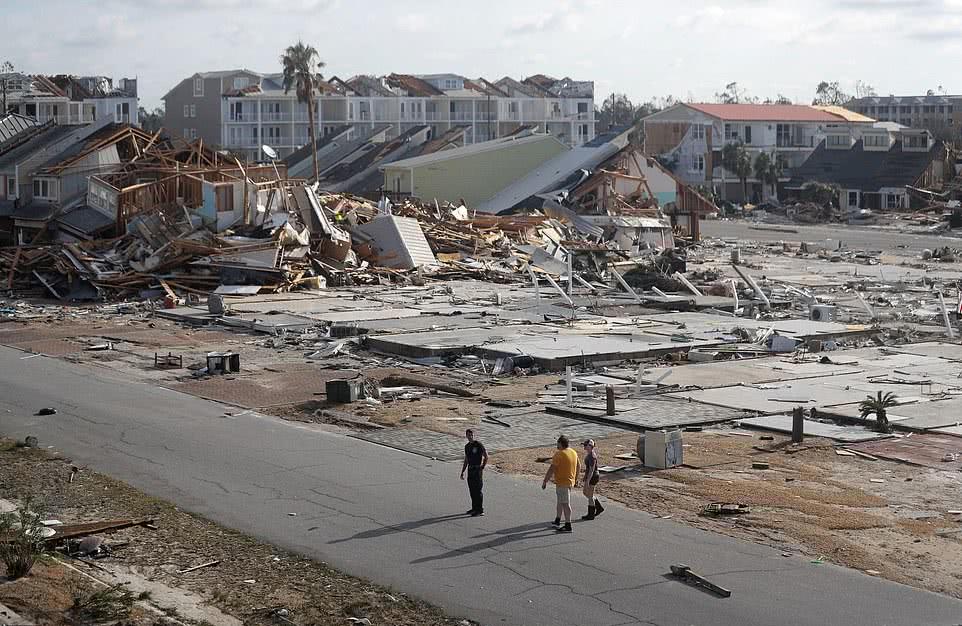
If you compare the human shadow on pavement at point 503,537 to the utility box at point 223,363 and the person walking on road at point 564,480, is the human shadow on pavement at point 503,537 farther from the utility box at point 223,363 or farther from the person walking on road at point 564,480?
the utility box at point 223,363

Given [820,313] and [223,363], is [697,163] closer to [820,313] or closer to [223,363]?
[820,313]

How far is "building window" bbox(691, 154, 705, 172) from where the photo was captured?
103875 millimetres

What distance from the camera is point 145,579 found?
1466cm

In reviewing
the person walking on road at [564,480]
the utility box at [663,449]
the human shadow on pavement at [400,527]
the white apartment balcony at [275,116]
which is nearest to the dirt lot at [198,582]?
the human shadow on pavement at [400,527]

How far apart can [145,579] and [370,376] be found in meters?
14.5

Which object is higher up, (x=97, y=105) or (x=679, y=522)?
(x=97, y=105)

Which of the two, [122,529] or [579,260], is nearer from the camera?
[122,529]

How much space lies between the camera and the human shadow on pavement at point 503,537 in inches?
605

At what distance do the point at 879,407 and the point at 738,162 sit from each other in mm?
77078

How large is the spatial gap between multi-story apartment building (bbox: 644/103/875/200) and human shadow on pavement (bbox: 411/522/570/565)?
86.7 meters

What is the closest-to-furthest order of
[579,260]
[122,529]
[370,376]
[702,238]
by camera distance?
[122,529]
[370,376]
[579,260]
[702,238]

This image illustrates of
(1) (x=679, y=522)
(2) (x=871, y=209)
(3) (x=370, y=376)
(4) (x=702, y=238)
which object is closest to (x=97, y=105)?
(4) (x=702, y=238)

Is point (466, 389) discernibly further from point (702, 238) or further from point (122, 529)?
point (702, 238)

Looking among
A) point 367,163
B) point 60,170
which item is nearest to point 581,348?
point 60,170
